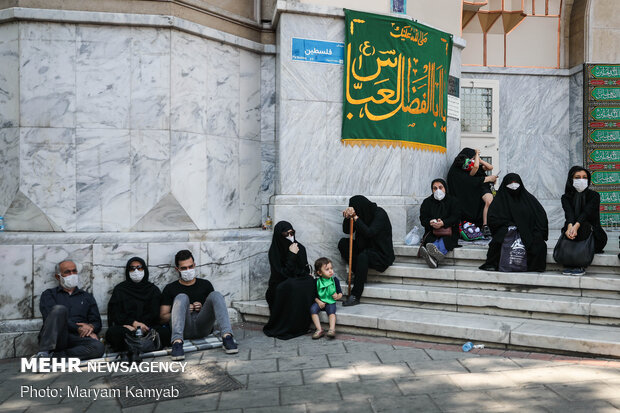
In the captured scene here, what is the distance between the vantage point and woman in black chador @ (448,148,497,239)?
7793mm

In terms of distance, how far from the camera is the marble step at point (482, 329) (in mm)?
4801

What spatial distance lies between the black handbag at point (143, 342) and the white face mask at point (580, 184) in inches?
→ 191

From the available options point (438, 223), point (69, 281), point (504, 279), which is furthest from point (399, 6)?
point (69, 281)

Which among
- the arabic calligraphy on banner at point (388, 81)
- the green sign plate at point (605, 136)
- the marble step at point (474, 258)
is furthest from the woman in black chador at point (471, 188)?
the green sign plate at point (605, 136)

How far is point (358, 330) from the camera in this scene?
5867mm

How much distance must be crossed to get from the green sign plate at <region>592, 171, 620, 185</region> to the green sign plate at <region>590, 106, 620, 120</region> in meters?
0.94

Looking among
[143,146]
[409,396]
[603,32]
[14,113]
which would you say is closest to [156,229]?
[143,146]

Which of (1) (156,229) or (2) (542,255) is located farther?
(1) (156,229)

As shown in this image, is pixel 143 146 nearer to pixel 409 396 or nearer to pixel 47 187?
pixel 47 187

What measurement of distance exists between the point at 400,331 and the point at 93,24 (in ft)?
16.1

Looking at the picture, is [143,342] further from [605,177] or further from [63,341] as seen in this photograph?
[605,177]

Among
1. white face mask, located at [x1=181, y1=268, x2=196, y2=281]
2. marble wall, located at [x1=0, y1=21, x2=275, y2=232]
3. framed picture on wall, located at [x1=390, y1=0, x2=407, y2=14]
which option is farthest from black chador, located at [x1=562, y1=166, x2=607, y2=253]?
marble wall, located at [x1=0, y1=21, x2=275, y2=232]

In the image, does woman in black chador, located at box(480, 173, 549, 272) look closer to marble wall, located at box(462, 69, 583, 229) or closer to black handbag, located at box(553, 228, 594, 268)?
black handbag, located at box(553, 228, 594, 268)

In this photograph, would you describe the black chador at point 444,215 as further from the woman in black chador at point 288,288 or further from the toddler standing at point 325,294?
the woman in black chador at point 288,288
